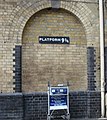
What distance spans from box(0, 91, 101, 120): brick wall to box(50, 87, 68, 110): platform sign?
342 mm

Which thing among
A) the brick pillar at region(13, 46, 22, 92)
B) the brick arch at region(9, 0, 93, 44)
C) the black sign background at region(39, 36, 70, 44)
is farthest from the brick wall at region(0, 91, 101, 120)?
the brick arch at region(9, 0, 93, 44)

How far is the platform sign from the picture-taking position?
34.7ft

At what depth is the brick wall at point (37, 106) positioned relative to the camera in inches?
408

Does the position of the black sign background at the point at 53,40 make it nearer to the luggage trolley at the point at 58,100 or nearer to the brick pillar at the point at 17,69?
the brick pillar at the point at 17,69

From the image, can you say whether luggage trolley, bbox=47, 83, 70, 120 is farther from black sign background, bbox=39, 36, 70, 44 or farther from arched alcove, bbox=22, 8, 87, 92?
black sign background, bbox=39, 36, 70, 44

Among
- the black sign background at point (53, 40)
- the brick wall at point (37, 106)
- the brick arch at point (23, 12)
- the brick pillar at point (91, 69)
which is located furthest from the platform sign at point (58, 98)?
the brick arch at point (23, 12)

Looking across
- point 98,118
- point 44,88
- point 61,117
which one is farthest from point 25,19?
point 98,118

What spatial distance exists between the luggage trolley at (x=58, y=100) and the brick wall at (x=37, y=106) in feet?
1.04

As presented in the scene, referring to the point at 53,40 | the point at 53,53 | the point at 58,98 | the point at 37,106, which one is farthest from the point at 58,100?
the point at 53,40

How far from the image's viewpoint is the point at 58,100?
10.6m

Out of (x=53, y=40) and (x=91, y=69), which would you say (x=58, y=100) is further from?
(x=53, y=40)

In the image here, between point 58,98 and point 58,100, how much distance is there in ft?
0.22

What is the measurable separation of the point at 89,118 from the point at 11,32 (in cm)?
408

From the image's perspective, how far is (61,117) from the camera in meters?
10.9
